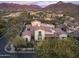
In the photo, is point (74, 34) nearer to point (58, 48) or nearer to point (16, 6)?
point (58, 48)

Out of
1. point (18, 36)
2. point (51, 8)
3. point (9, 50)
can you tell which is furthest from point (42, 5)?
point (9, 50)

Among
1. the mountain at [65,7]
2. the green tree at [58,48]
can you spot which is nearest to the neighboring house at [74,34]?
the green tree at [58,48]

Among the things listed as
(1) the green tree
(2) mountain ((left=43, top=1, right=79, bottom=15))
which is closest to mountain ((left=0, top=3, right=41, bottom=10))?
(2) mountain ((left=43, top=1, right=79, bottom=15))

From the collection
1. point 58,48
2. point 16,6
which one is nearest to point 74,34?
point 58,48

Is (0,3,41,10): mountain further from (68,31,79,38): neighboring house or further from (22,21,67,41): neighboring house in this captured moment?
(68,31,79,38): neighboring house

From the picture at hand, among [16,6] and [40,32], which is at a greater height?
[16,6]

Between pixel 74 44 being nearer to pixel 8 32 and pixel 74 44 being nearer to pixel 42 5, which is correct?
pixel 42 5
